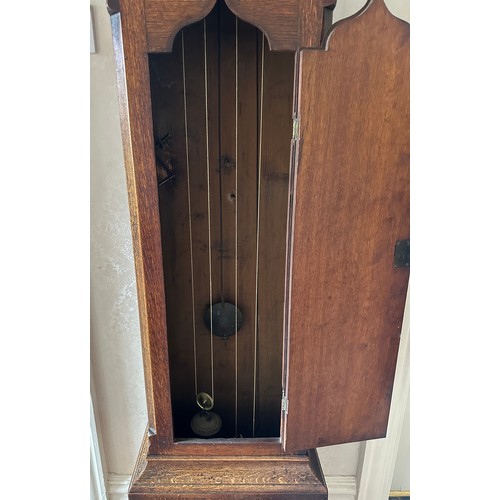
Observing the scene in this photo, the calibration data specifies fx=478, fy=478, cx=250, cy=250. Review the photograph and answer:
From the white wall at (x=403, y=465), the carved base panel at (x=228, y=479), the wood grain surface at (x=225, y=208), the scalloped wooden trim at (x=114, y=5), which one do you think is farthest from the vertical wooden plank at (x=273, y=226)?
the white wall at (x=403, y=465)

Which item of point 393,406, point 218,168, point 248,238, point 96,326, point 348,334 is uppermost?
point 218,168

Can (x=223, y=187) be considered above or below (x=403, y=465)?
above

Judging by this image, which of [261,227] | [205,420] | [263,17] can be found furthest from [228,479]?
[263,17]

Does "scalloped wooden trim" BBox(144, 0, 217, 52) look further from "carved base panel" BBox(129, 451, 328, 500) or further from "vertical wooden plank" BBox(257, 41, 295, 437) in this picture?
"carved base panel" BBox(129, 451, 328, 500)

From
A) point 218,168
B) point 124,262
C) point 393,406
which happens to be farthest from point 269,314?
point 393,406

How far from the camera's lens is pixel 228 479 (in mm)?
758

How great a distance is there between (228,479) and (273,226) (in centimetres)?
42

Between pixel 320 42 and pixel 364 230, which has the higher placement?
pixel 320 42

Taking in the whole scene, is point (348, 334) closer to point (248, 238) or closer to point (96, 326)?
point (248, 238)

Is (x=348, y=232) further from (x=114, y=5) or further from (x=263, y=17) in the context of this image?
(x=114, y=5)

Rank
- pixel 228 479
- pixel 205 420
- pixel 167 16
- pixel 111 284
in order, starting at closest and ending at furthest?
pixel 167 16 → pixel 228 479 → pixel 205 420 → pixel 111 284

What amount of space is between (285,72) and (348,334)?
0.43 m

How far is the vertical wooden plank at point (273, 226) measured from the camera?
788mm
